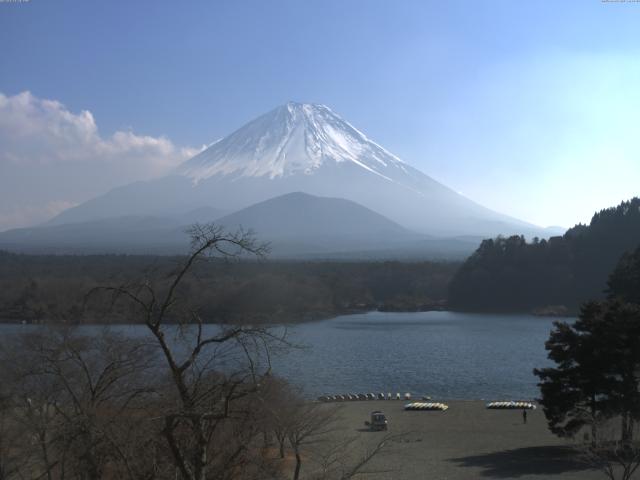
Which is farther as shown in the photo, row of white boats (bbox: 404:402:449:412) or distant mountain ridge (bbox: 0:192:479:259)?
distant mountain ridge (bbox: 0:192:479:259)

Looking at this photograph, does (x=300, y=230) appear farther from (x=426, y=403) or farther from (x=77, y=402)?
(x=77, y=402)

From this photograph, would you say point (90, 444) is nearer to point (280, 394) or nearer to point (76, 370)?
point (76, 370)

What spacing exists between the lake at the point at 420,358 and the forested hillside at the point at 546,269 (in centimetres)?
519

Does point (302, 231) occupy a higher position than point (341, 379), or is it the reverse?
point (302, 231)

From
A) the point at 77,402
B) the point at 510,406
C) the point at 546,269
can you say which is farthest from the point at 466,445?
the point at 546,269

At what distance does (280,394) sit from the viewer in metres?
7.59

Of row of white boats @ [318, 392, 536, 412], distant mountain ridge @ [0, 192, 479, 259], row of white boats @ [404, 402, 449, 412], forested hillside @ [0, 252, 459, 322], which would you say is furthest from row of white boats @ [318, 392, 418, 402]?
distant mountain ridge @ [0, 192, 479, 259]

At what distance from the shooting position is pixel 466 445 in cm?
1011

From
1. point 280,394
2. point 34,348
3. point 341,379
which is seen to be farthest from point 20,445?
point 341,379

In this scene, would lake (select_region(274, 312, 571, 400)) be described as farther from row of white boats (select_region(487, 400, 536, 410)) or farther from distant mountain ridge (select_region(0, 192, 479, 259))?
distant mountain ridge (select_region(0, 192, 479, 259))

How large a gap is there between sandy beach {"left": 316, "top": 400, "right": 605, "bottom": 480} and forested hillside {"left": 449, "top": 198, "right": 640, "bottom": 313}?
2328cm

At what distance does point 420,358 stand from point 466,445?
1021cm

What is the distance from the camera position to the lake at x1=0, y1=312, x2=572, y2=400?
15.7m

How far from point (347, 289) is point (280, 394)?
3024 cm
